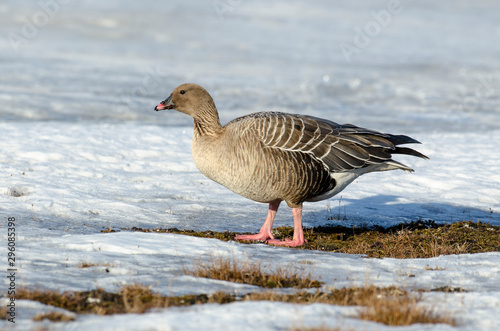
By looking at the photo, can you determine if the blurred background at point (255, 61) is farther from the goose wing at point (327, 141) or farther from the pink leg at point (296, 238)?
the pink leg at point (296, 238)

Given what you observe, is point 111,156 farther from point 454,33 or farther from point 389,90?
point 454,33

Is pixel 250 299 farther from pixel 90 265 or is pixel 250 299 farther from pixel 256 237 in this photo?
pixel 256 237

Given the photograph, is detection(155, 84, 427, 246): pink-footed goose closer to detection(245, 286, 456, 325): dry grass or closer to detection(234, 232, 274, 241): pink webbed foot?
detection(234, 232, 274, 241): pink webbed foot

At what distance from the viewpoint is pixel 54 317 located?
16.3 ft

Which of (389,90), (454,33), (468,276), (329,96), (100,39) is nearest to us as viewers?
(468,276)

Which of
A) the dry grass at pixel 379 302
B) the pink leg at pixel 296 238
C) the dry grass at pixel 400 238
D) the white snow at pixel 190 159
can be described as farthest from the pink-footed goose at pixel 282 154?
the dry grass at pixel 379 302

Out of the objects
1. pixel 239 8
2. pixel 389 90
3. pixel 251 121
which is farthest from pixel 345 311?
pixel 239 8

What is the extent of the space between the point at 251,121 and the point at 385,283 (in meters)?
3.57

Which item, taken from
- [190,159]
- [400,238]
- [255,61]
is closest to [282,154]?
[400,238]

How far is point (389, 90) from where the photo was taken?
31.2 metres

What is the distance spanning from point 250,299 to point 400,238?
13.9 ft

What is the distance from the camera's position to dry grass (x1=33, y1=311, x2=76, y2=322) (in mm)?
4941

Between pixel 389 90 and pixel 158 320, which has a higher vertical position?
pixel 389 90

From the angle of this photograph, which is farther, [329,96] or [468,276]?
[329,96]
